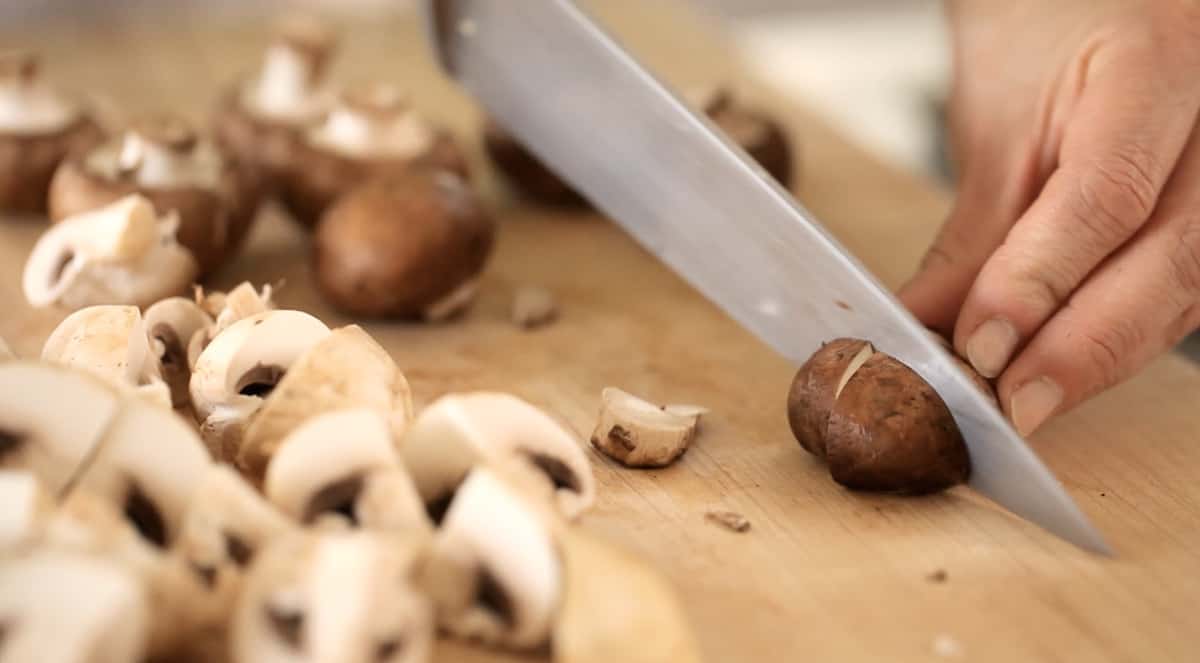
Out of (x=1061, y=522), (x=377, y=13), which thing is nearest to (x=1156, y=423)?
(x=1061, y=522)

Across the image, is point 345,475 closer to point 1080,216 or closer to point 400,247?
point 400,247

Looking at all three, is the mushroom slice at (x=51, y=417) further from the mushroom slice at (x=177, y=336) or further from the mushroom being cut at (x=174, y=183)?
the mushroom being cut at (x=174, y=183)

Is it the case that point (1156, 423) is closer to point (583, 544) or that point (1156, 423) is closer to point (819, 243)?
point (819, 243)

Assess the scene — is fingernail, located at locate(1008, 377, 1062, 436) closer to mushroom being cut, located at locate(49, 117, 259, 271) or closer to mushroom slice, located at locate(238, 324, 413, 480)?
mushroom slice, located at locate(238, 324, 413, 480)

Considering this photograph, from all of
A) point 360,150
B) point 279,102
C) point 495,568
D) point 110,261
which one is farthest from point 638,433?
point 279,102

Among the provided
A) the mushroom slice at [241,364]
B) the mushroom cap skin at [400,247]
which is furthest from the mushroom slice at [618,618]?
the mushroom cap skin at [400,247]

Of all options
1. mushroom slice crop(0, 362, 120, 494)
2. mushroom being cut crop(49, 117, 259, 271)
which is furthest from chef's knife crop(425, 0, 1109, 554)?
mushroom slice crop(0, 362, 120, 494)

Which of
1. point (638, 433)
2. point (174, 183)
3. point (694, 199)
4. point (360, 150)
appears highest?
point (694, 199)
